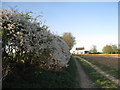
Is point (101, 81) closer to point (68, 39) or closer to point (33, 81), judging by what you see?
point (33, 81)

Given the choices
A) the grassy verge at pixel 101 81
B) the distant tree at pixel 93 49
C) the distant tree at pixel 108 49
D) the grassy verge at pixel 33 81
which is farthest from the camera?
the distant tree at pixel 93 49

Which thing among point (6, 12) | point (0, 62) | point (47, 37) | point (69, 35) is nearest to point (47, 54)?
point (47, 37)

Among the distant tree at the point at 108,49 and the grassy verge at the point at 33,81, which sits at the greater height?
the distant tree at the point at 108,49

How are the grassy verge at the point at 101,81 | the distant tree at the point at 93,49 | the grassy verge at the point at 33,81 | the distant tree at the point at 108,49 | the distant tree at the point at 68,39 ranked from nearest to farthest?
the grassy verge at the point at 33,81, the grassy verge at the point at 101,81, the distant tree at the point at 68,39, the distant tree at the point at 108,49, the distant tree at the point at 93,49

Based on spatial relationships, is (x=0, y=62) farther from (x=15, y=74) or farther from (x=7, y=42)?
(x=15, y=74)

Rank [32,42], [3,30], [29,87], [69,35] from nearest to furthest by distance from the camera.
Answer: [3,30] → [32,42] → [29,87] → [69,35]

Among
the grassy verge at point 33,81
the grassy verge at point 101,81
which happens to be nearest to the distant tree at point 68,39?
the grassy verge at point 101,81

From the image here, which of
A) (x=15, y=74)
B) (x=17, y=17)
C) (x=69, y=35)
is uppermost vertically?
(x=69, y=35)

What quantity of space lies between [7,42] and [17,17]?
3.96ft

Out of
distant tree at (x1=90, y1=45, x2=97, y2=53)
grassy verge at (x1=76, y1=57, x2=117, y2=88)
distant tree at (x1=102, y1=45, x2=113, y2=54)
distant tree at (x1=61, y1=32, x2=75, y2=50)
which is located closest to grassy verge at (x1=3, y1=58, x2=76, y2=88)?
grassy verge at (x1=76, y1=57, x2=117, y2=88)

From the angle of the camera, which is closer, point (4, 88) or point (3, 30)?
point (3, 30)

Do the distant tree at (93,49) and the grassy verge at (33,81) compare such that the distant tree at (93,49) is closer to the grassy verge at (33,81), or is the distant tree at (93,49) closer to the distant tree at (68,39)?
the distant tree at (68,39)

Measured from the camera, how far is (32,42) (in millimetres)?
5137

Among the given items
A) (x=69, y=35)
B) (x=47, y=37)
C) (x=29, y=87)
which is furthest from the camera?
(x=69, y=35)
